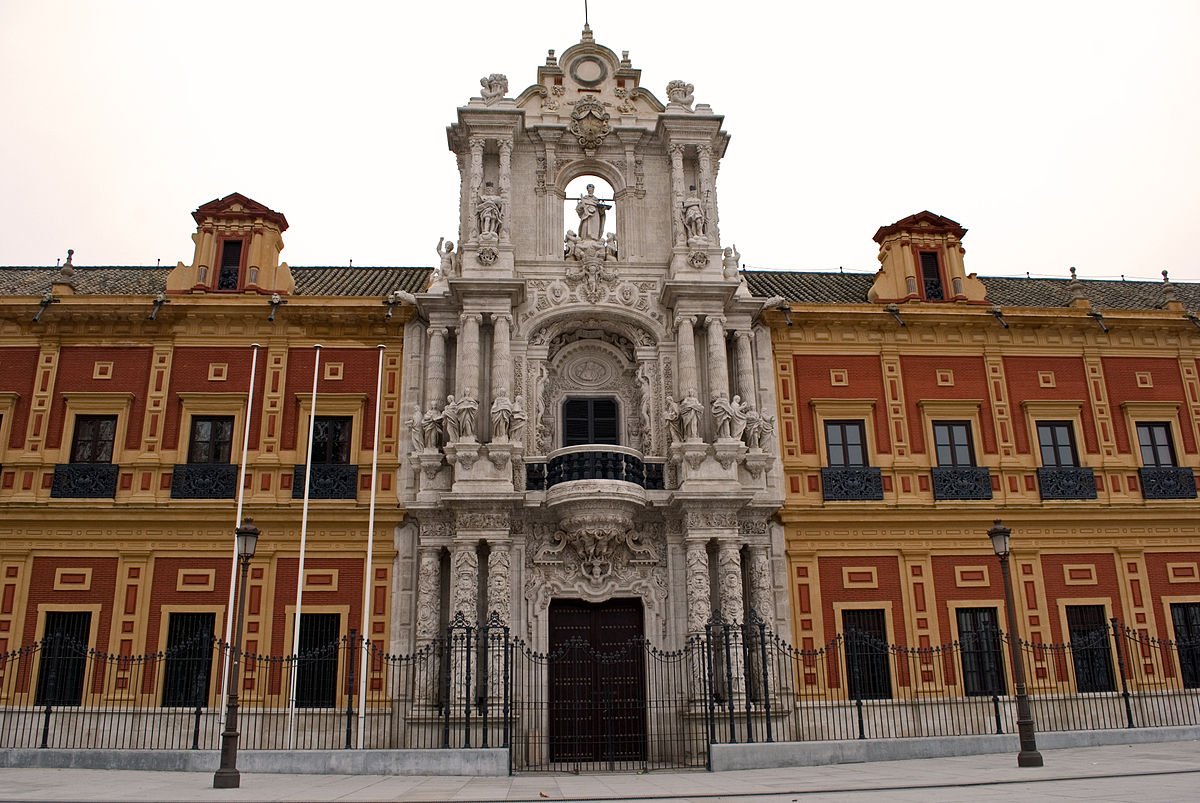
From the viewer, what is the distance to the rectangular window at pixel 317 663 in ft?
65.1

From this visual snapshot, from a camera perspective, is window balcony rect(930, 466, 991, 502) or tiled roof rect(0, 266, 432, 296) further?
tiled roof rect(0, 266, 432, 296)

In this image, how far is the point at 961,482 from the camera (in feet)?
74.0

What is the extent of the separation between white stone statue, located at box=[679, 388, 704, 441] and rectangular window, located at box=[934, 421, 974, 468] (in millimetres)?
6357

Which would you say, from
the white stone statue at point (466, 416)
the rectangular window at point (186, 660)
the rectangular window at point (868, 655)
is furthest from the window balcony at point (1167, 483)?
the rectangular window at point (186, 660)

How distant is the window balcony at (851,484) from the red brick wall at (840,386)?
77 centimetres

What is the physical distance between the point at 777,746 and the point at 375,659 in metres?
9.07

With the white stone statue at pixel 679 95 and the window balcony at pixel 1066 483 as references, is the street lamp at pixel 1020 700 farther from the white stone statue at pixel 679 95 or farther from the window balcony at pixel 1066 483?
the white stone statue at pixel 679 95

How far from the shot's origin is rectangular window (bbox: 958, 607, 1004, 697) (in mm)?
21016

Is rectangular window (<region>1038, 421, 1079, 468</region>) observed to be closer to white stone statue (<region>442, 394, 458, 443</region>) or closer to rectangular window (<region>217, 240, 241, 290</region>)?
white stone statue (<region>442, 394, 458, 443</region>)

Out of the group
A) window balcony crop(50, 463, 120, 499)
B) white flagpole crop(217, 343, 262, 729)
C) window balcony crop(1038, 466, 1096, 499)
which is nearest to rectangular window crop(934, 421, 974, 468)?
window balcony crop(1038, 466, 1096, 499)

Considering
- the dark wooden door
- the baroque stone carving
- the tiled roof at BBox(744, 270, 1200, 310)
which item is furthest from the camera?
the tiled roof at BBox(744, 270, 1200, 310)

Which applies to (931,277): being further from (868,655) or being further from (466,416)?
(466,416)

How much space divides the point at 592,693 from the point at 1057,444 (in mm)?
13304

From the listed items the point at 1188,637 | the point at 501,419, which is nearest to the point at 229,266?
the point at 501,419
